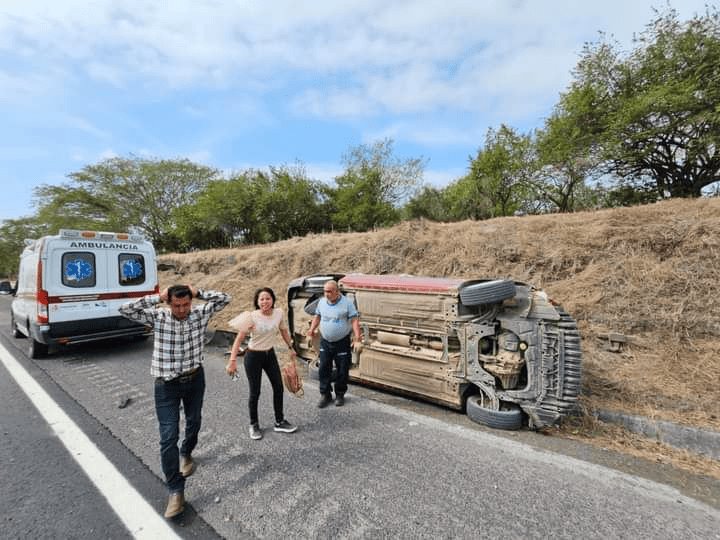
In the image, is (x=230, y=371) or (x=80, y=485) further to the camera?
(x=230, y=371)

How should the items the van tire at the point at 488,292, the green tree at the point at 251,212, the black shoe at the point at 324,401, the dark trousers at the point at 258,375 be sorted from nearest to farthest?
the dark trousers at the point at 258,375 < the van tire at the point at 488,292 < the black shoe at the point at 324,401 < the green tree at the point at 251,212

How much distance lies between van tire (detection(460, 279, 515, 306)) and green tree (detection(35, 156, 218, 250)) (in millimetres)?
31214

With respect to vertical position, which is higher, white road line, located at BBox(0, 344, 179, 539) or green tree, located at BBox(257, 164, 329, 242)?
green tree, located at BBox(257, 164, 329, 242)

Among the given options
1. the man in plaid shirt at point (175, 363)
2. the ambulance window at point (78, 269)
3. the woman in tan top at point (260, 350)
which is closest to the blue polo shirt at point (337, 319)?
the woman in tan top at point (260, 350)

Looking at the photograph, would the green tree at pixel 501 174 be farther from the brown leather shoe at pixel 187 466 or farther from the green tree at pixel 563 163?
the brown leather shoe at pixel 187 466

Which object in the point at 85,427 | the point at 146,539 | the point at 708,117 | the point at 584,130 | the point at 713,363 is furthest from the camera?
the point at 584,130

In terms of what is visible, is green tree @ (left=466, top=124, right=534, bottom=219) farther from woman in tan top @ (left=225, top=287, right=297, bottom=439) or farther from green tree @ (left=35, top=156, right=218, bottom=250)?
green tree @ (left=35, top=156, right=218, bottom=250)

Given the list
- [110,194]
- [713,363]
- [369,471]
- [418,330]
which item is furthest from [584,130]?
[110,194]

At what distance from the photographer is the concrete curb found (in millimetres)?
3109

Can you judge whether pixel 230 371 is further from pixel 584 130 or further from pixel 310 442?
pixel 584 130

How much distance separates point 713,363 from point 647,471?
235cm

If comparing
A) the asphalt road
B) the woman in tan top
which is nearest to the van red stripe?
the asphalt road

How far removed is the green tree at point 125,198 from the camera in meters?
29.7

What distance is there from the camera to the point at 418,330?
428cm
